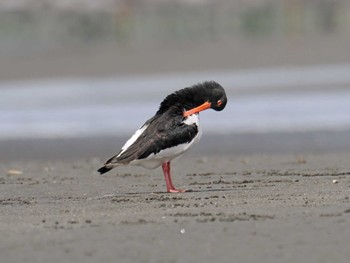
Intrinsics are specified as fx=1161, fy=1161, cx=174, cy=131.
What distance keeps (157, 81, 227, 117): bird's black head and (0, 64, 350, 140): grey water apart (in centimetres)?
558

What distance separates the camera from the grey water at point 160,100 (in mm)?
15477

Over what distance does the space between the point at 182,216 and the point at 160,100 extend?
12314 mm

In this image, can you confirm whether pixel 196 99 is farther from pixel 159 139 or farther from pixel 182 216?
pixel 182 216

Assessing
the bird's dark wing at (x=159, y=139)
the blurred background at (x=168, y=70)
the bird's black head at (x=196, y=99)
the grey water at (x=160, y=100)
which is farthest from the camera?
the grey water at (x=160, y=100)

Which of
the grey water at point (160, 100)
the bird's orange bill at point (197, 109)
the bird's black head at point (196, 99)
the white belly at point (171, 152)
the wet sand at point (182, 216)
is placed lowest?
the wet sand at point (182, 216)

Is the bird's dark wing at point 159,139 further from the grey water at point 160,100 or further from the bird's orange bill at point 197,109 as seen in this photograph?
the grey water at point 160,100

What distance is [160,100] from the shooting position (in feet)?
63.9

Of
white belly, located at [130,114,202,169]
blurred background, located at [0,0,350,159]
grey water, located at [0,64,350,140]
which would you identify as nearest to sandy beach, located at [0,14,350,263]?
blurred background, located at [0,0,350,159]

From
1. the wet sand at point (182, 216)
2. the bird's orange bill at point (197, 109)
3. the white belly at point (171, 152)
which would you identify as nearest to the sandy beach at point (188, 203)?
the wet sand at point (182, 216)

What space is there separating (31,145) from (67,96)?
707cm

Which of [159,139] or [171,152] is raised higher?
[159,139]

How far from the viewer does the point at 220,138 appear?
14.3 m

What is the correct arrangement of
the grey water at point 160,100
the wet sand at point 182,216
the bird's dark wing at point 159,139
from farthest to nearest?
the grey water at point 160,100 → the bird's dark wing at point 159,139 → the wet sand at point 182,216

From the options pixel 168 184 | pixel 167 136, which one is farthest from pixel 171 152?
pixel 168 184
